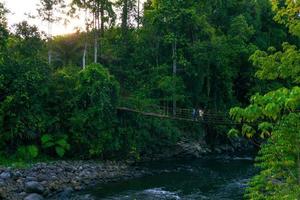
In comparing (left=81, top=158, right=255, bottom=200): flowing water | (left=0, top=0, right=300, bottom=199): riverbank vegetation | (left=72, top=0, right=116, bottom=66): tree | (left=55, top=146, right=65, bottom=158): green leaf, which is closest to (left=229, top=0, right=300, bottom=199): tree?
(left=0, top=0, right=300, bottom=199): riverbank vegetation

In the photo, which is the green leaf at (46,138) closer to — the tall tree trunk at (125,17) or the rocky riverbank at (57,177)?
the rocky riverbank at (57,177)

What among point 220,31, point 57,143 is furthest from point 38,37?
point 220,31

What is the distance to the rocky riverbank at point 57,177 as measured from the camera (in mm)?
15039

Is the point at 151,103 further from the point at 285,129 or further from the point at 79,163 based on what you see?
the point at 285,129

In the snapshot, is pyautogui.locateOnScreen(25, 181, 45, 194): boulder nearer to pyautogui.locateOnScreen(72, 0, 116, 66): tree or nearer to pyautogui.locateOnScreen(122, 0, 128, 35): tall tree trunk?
pyautogui.locateOnScreen(72, 0, 116, 66): tree

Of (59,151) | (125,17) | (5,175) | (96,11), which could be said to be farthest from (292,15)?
(125,17)

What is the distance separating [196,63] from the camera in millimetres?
28547

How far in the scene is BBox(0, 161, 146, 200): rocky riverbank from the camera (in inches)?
592

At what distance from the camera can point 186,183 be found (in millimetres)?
17844

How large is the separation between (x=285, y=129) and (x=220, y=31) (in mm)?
26831

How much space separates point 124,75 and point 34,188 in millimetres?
14513

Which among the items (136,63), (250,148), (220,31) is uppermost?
(220,31)

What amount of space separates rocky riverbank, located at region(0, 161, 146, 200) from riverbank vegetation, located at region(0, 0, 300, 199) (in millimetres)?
1673

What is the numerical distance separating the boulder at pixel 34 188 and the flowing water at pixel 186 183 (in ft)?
6.24
